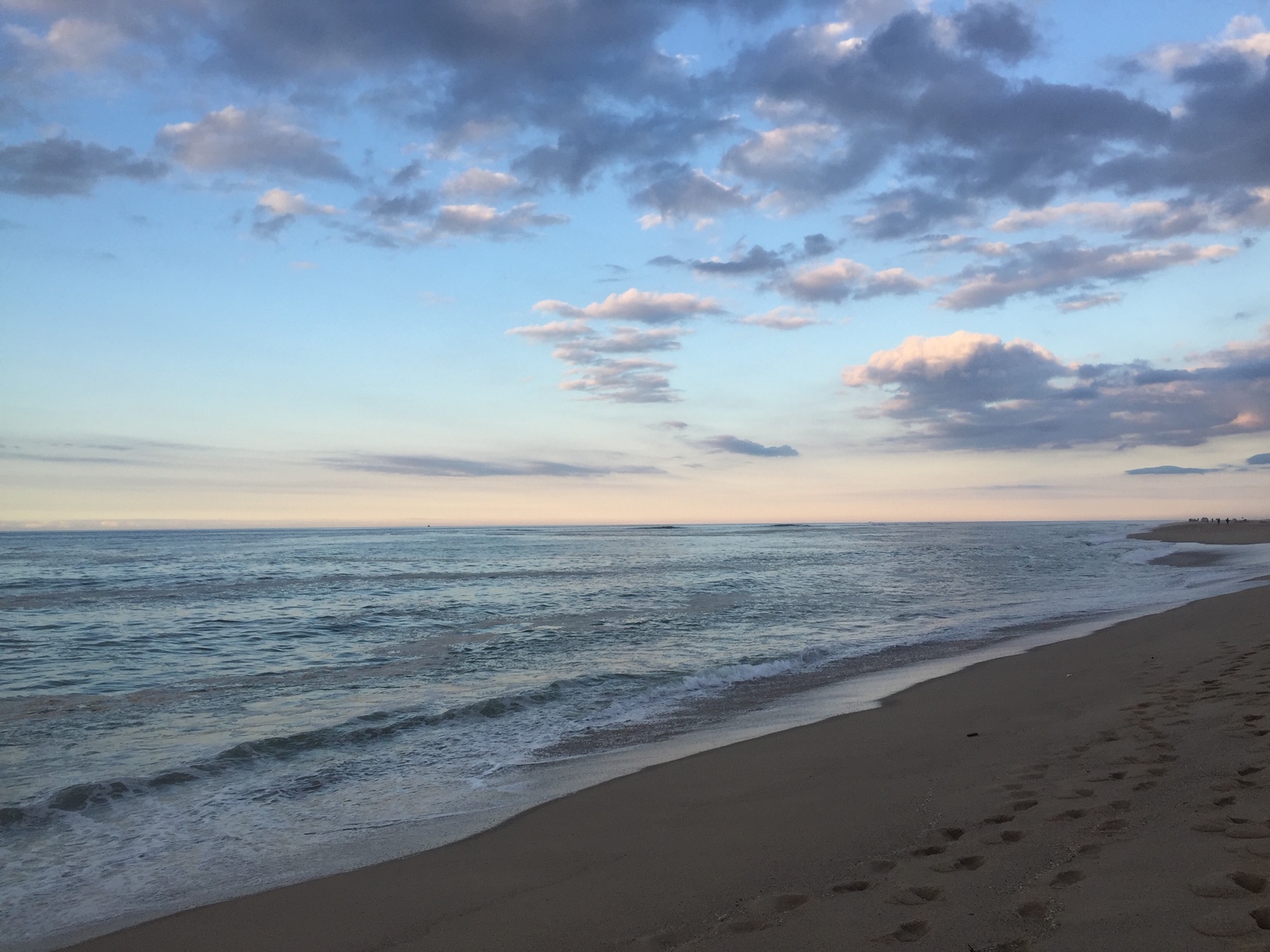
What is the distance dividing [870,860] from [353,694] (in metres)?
9.37

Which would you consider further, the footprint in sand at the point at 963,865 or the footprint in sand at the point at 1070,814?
the footprint in sand at the point at 1070,814

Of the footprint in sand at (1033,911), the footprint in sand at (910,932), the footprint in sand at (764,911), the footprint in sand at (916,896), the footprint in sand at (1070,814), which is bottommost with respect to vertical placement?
the footprint in sand at (764,911)

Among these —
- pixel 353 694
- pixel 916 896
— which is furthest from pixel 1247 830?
pixel 353 694

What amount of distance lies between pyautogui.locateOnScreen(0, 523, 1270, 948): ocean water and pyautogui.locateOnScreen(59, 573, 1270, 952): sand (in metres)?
0.88

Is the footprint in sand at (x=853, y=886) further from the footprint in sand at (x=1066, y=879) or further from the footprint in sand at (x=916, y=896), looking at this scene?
the footprint in sand at (x=1066, y=879)

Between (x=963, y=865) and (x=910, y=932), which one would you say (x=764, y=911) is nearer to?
(x=910, y=932)

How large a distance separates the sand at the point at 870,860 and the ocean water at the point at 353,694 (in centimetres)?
88

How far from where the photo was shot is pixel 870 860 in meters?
4.49

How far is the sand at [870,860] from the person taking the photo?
349cm

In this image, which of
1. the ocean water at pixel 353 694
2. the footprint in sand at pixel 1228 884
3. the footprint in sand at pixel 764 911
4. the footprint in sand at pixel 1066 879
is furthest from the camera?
the ocean water at pixel 353 694

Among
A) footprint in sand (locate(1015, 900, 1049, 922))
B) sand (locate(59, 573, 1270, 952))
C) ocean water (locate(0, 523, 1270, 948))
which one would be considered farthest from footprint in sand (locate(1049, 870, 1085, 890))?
ocean water (locate(0, 523, 1270, 948))

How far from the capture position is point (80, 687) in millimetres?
12039

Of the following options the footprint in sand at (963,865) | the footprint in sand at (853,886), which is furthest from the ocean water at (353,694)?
the footprint in sand at (963,865)

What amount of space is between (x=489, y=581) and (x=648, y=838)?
29960 millimetres
